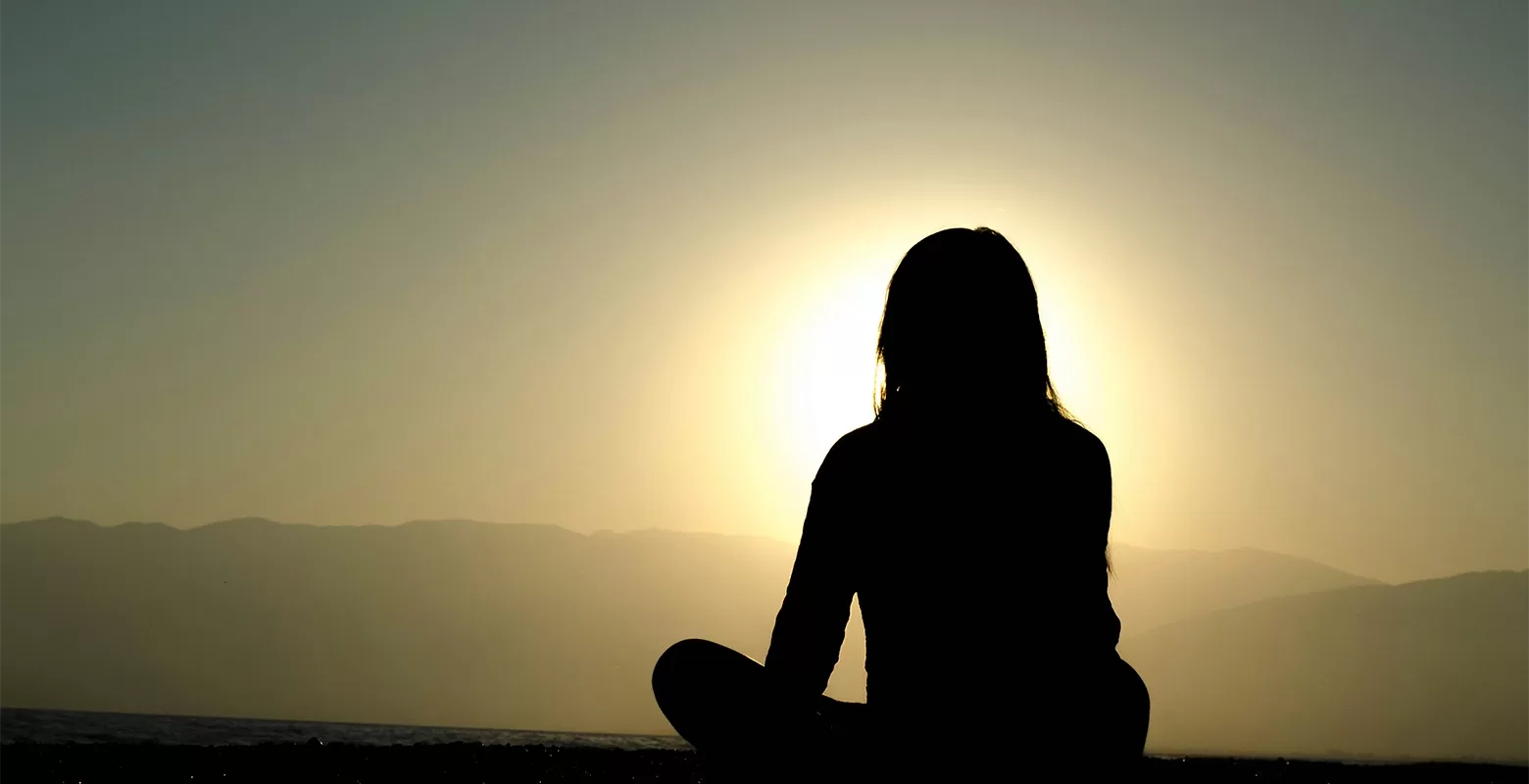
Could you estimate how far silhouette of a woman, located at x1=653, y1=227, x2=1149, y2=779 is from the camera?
2857 millimetres

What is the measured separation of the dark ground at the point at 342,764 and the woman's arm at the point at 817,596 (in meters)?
6.42

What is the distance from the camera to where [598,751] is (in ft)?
51.8

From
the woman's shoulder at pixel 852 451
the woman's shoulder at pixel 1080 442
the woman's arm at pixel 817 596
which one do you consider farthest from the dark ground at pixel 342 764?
the woman's shoulder at pixel 852 451

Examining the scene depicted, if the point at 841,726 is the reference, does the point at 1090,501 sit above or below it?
A: above

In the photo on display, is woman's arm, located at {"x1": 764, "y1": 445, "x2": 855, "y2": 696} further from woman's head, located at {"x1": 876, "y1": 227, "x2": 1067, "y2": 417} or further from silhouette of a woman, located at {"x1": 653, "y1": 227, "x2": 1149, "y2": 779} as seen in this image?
woman's head, located at {"x1": 876, "y1": 227, "x2": 1067, "y2": 417}

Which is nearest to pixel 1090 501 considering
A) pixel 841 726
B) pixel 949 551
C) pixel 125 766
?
pixel 949 551

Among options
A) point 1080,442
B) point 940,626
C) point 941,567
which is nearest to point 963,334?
point 1080,442

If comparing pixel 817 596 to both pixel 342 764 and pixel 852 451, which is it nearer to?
pixel 852 451

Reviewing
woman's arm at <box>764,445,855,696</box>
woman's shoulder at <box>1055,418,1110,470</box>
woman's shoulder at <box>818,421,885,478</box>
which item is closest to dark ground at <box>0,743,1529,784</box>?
woman's shoulder at <box>1055,418,1110,470</box>

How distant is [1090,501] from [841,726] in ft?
2.97

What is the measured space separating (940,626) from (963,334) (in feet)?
2.67

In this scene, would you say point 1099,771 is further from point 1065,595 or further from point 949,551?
point 949,551

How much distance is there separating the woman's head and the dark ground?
630 cm

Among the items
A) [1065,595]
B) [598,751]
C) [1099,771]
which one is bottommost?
[598,751]
